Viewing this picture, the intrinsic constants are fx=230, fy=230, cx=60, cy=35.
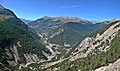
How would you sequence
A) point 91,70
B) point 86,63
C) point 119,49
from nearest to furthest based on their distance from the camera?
point 91,70 < point 119,49 < point 86,63

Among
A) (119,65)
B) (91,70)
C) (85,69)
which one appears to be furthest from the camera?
(85,69)

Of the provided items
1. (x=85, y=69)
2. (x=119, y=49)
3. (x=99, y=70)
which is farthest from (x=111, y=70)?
(x=119, y=49)

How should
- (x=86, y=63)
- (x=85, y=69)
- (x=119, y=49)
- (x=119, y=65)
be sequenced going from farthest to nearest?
(x=86, y=63)
(x=119, y=49)
(x=85, y=69)
(x=119, y=65)

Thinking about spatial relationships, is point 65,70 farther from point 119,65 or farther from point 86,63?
point 119,65

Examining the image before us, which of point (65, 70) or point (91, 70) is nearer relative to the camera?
point (91, 70)

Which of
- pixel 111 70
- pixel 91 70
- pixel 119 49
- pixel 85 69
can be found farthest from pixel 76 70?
pixel 111 70

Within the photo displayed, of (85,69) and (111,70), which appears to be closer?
(111,70)

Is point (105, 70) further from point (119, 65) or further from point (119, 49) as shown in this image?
point (119, 49)

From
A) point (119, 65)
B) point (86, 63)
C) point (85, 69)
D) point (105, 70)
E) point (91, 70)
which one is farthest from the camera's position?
point (86, 63)

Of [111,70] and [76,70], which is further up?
[111,70]

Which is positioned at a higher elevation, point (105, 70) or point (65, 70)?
point (105, 70)
